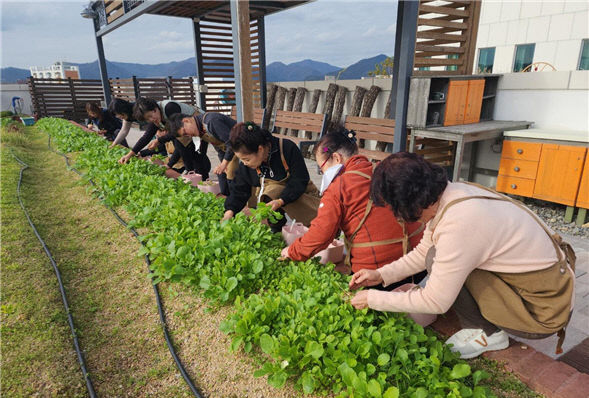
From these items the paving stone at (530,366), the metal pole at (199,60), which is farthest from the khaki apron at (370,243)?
the metal pole at (199,60)

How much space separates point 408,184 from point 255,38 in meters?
9.03

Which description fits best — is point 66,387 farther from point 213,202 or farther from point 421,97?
point 421,97

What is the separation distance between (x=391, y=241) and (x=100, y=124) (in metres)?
7.58

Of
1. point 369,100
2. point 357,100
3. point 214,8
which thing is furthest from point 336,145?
point 214,8

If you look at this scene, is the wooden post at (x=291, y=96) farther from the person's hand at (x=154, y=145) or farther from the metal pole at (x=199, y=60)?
the person's hand at (x=154, y=145)

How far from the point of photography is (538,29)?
1473 cm

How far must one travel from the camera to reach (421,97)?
510cm

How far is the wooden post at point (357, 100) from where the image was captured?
7609 millimetres

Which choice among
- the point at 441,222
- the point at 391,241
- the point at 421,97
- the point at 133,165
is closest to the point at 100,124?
the point at 133,165

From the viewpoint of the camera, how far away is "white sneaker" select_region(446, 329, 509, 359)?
1.80 m

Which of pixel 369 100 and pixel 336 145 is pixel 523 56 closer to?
pixel 369 100

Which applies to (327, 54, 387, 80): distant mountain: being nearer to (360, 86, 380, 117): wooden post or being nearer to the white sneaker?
(360, 86, 380, 117): wooden post

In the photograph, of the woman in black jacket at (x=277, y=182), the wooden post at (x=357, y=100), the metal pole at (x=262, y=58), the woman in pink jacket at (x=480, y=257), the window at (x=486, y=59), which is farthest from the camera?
the window at (x=486, y=59)

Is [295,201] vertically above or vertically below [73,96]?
below
